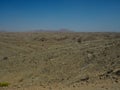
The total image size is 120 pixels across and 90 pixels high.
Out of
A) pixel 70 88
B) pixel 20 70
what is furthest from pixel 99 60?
pixel 20 70

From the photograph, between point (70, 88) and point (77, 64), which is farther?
point (77, 64)

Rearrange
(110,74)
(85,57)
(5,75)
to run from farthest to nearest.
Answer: (5,75) → (85,57) → (110,74)

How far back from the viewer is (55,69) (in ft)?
60.2

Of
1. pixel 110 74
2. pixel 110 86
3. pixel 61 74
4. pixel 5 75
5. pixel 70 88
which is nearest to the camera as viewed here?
pixel 110 86

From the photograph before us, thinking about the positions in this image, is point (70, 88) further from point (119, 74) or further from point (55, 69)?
point (55, 69)

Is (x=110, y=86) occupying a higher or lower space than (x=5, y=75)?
higher

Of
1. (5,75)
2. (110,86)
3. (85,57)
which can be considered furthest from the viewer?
(5,75)

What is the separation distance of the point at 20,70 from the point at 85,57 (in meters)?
7.09

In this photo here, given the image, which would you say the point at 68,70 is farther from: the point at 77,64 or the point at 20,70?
the point at 20,70

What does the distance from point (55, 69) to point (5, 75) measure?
19.3ft

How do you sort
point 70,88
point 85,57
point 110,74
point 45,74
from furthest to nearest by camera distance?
Answer: point 85,57 < point 45,74 < point 110,74 < point 70,88

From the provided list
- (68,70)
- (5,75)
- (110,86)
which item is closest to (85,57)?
(68,70)

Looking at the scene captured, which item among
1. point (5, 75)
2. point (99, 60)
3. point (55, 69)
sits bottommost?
point (5, 75)

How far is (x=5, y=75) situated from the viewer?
68.4 ft
